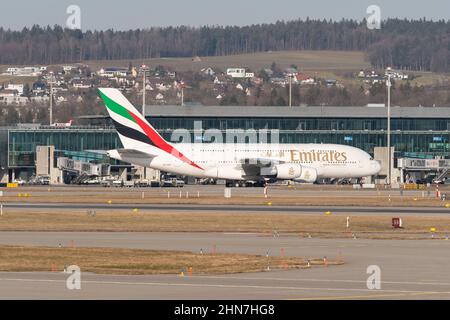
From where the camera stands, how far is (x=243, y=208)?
82.9 meters

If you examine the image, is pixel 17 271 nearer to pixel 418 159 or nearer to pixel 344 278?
pixel 344 278

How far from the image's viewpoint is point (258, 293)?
3597cm

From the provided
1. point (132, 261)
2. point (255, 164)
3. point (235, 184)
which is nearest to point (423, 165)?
point (235, 184)

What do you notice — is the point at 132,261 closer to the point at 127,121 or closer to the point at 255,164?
the point at 127,121

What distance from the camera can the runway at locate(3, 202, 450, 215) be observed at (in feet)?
260

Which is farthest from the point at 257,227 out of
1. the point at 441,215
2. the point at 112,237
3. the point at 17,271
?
the point at 17,271

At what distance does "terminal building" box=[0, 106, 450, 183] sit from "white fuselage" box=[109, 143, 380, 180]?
70.3 feet

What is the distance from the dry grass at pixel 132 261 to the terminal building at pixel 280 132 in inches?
4067

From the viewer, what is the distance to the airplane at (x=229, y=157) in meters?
117

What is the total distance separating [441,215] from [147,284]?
40.5m

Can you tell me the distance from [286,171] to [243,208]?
138 feet

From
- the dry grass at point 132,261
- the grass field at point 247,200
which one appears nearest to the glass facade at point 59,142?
the grass field at point 247,200

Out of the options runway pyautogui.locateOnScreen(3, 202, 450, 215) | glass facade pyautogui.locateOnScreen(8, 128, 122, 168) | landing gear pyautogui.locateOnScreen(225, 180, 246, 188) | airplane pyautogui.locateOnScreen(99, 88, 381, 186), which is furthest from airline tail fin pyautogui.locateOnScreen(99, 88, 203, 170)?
glass facade pyautogui.locateOnScreen(8, 128, 122, 168)

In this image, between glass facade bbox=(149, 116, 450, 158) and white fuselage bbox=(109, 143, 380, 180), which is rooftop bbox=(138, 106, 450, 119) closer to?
glass facade bbox=(149, 116, 450, 158)
